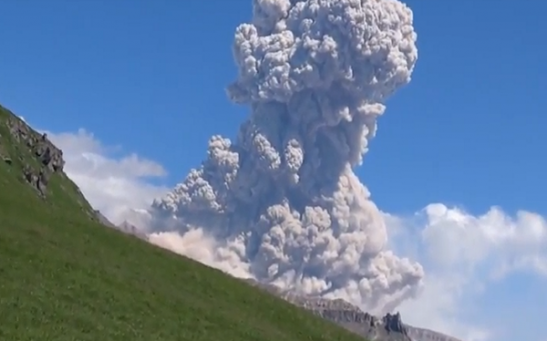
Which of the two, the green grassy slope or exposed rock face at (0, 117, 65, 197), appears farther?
exposed rock face at (0, 117, 65, 197)

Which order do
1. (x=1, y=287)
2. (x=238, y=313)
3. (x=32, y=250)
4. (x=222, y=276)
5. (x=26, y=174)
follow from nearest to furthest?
(x=1, y=287), (x=32, y=250), (x=238, y=313), (x=222, y=276), (x=26, y=174)

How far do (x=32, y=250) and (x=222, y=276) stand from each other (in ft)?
50.2

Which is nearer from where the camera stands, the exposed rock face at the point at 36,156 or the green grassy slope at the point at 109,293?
the green grassy slope at the point at 109,293

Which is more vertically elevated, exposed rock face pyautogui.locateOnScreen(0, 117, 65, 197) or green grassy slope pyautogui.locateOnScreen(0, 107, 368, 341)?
exposed rock face pyautogui.locateOnScreen(0, 117, 65, 197)

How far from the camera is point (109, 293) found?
1619 inches

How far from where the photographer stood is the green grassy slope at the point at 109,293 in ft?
117

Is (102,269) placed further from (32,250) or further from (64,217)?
(64,217)

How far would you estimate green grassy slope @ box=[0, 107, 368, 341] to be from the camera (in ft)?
117

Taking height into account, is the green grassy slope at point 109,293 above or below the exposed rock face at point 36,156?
below

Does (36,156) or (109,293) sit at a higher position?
(36,156)

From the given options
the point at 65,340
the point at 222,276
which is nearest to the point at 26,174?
the point at 222,276

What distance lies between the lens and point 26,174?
2830 inches

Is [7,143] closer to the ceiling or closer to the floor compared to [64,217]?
closer to the ceiling

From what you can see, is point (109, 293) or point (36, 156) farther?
point (36, 156)
